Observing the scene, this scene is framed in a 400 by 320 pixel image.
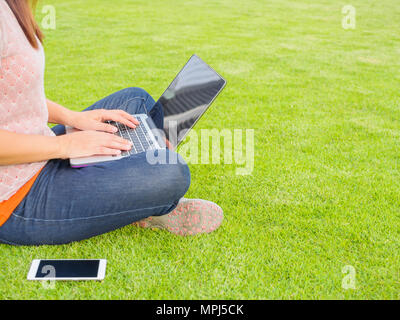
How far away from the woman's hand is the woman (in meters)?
0.31

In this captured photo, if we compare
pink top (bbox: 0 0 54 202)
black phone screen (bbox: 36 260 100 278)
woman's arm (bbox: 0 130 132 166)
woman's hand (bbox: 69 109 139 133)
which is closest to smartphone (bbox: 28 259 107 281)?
black phone screen (bbox: 36 260 100 278)

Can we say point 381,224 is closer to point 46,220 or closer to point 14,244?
point 46,220

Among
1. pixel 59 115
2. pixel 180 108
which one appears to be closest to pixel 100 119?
pixel 59 115

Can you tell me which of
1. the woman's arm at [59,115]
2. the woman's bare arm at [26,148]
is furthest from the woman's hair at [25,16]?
the woman's arm at [59,115]

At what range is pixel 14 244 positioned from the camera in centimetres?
205

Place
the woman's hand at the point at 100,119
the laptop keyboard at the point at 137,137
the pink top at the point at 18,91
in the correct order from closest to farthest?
the pink top at the point at 18,91 → the laptop keyboard at the point at 137,137 → the woman's hand at the point at 100,119

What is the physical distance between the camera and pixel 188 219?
2221mm

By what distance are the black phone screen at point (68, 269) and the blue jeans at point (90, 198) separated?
12 centimetres

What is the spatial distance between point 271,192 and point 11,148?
1.61 meters

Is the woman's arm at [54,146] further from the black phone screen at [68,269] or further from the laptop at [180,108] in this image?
the black phone screen at [68,269]

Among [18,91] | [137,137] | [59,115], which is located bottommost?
[137,137]

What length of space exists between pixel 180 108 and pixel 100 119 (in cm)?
47

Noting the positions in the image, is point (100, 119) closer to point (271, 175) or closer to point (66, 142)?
point (66, 142)

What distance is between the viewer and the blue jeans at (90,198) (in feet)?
6.17
